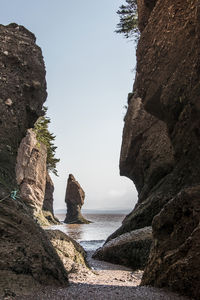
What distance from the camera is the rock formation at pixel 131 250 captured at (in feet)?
24.9

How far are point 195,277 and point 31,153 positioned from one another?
31.2m

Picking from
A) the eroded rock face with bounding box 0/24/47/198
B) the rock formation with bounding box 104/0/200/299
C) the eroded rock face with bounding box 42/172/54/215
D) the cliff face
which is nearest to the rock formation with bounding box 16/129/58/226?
the eroded rock face with bounding box 42/172/54/215

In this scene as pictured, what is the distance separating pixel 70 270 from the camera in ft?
20.1

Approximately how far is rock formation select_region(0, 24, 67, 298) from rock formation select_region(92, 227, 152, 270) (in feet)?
12.8

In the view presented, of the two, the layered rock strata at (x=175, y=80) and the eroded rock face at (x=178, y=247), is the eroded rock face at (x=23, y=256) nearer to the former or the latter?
the eroded rock face at (x=178, y=247)

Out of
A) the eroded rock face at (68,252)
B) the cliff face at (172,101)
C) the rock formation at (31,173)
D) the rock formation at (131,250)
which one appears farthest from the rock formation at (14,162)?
the rock formation at (31,173)

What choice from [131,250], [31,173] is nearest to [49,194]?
[31,173]

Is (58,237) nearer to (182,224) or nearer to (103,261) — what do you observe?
(103,261)

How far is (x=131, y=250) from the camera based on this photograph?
8.02 metres

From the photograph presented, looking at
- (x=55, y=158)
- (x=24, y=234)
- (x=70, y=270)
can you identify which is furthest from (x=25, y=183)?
(x=24, y=234)

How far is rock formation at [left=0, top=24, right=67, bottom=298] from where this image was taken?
3.58 meters

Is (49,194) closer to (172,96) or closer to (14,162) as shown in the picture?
(172,96)

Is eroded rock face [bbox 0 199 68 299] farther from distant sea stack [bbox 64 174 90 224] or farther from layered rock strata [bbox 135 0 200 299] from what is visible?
distant sea stack [bbox 64 174 90 224]

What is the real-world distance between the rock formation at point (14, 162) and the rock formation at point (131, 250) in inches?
154
